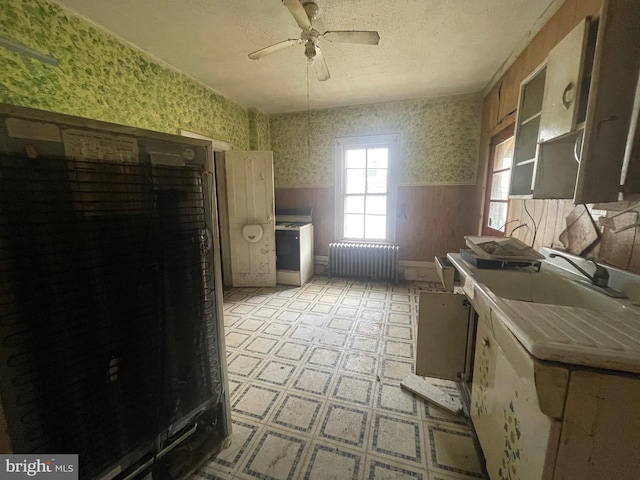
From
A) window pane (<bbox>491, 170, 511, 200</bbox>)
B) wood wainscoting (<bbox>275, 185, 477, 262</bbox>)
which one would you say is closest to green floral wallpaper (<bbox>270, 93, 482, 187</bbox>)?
wood wainscoting (<bbox>275, 185, 477, 262</bbox>)

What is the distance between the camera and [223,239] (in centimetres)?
355

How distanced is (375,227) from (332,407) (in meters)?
2.71

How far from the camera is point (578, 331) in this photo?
657mm

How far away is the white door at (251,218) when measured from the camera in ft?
10.6

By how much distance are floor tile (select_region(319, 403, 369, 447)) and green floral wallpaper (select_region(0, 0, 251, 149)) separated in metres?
2.65

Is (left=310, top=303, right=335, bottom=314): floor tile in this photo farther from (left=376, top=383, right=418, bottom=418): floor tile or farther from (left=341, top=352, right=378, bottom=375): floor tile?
(left=376, top=383, right=418, bottom=418): floor tile

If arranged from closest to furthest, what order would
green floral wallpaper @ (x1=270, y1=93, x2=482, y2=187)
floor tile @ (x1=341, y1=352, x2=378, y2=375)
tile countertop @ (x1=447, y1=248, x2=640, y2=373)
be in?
tile countertop @ (x1=447, y1=248, x2=640, y2=373)
floor tile @ (x1=341, y1=352, x2=378, y2=375)
green floral wallpaper @ (x1=270, y1=93, x2=482, y2=187)

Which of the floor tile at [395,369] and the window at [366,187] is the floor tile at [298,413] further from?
the window at [366,187]

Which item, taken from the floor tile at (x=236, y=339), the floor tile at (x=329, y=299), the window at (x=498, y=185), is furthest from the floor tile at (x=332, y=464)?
the window at (x=498, y=185)

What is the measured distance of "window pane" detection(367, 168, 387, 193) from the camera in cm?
365

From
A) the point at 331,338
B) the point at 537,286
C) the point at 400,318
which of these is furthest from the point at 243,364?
the point at 537,286

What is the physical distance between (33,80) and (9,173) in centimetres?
157

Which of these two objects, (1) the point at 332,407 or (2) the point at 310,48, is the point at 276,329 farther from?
(2) the point at 310,48

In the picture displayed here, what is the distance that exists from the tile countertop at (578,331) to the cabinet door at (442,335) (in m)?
0.56
